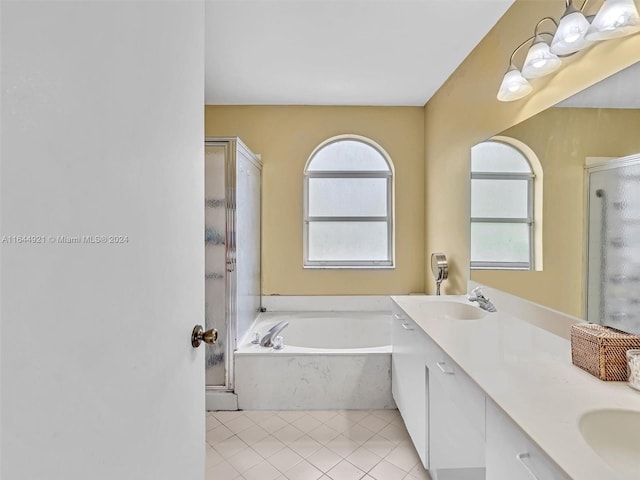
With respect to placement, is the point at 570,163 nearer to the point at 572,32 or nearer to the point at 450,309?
the point at 572,32

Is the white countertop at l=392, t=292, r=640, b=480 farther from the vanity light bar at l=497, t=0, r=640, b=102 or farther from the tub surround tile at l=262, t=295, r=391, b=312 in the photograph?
the tub surround tile at l=262, t=295, r=391, b=312

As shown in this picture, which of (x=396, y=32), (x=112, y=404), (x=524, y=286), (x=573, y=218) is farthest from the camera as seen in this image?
(x=396, y=32)

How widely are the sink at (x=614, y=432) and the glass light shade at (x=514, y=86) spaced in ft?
4.62

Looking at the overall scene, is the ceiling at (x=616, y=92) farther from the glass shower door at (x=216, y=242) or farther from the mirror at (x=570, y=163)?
the glass shower door at (x=216, y=242)

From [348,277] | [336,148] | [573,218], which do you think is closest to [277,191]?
[336,148]

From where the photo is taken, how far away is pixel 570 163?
4.36 ft

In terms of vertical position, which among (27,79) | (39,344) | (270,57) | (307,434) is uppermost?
(270,57)

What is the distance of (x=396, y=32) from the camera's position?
202 centimetres

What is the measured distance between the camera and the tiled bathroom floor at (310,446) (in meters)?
1.74

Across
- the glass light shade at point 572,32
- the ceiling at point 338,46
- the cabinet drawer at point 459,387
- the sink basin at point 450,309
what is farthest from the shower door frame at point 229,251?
the glass light shade at point 572,32

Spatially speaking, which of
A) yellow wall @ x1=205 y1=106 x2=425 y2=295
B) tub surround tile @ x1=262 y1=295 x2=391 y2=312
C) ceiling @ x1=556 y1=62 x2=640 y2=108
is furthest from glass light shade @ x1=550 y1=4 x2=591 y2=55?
tub surround tile @ x1=262 y1=295 x2=391 y2=312

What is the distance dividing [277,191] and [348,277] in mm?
1051

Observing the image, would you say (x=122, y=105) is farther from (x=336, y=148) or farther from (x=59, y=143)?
(x=336, y=148)

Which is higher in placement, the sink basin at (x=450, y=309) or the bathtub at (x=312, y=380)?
the sink basin at (x=450, y=309)
